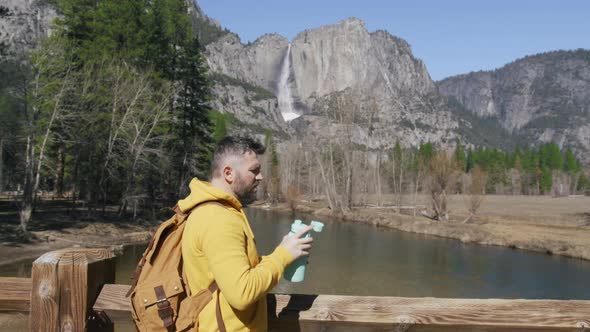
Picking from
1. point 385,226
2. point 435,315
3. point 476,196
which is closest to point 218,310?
point 435,315

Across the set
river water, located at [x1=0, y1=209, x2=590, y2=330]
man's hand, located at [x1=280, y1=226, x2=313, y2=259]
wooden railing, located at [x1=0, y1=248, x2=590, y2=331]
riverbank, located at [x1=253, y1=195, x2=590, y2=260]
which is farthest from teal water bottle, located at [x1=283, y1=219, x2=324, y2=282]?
riverbank, located at [x1=253, y1=195, x2=590, y2=260]

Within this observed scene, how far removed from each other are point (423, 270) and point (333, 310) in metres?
21.2

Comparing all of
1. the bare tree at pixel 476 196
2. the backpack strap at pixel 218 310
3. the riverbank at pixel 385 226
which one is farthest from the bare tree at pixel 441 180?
the backpack strap at pixel 218 310

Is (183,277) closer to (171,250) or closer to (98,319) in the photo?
(171,250)

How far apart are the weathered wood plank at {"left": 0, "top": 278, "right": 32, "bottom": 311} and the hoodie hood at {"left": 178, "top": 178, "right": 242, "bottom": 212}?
878 millimetres

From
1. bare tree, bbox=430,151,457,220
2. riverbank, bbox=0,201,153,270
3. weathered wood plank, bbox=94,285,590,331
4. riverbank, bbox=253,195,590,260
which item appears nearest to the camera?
weathered wood plank, bbox=94,285,590,331

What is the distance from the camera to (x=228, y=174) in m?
2.29

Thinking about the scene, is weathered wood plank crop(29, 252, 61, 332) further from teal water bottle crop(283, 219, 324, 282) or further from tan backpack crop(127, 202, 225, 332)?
teal water bottle crop(283, 219, 324, 282)

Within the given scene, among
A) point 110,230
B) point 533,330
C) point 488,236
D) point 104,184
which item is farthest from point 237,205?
point 488,236

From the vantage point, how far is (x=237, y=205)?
220 cm

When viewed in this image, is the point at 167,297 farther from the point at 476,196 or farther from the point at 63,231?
the point at 476,196

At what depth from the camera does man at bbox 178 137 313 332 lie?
195 cm

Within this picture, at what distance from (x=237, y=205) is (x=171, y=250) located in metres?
0.32

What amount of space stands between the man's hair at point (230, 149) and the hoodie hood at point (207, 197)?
164mm
